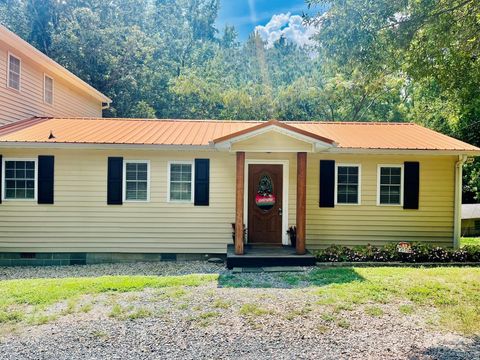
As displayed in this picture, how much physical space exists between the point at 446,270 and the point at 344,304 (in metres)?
3.61

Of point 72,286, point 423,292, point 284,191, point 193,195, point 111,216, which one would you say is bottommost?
point 72,286

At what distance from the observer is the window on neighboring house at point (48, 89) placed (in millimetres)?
12312

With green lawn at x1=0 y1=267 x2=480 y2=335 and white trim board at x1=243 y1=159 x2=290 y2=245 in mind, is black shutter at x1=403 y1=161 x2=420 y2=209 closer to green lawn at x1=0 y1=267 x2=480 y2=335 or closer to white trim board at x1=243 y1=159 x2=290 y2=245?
green lawn at x1=0 y1=267 x2=480 y2=335

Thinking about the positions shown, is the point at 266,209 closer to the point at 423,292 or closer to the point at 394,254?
the point at 394,254

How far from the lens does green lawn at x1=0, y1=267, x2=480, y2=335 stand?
5188 mm

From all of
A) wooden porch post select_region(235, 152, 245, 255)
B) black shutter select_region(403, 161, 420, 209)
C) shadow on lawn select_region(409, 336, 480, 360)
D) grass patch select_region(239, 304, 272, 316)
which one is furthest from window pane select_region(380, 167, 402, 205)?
grass patch select_region(239, 304, 272, 316)

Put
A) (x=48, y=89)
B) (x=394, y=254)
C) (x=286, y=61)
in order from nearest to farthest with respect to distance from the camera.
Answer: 1. (x=394, y=254)
2. (x=48, y=89)
3. (x=286, y=61)

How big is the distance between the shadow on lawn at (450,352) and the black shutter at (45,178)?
27.9ft

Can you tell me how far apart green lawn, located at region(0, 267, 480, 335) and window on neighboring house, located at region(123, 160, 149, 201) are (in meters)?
2.51

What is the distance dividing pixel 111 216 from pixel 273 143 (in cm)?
453

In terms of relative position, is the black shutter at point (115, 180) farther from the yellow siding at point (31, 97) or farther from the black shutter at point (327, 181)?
the black shutter at point (327, 181)

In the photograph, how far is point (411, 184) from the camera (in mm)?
9328

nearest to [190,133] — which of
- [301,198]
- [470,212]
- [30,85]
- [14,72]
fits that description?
[301,198]

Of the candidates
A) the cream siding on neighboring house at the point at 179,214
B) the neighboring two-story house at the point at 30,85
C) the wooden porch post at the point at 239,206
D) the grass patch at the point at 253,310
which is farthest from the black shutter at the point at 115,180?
the grass patch at the point at 253,310
